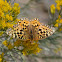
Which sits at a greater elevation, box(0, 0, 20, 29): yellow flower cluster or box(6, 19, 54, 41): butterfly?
box(0, 0, 20, 29): yellow flower cluster

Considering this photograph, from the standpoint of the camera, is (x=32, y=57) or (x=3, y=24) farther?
(x=32, y=57)

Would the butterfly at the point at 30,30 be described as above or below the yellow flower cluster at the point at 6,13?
below

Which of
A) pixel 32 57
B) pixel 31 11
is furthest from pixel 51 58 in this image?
pixel 31 11

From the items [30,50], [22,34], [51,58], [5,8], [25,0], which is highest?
[25,0]

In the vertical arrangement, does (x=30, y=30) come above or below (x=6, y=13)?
below

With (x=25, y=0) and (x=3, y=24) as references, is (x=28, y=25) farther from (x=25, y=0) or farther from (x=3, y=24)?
(x=25, y=0)

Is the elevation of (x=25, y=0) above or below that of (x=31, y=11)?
above

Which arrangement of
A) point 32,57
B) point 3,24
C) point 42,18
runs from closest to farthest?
1. point 3,24
2. point 32,57
3. point 42,18

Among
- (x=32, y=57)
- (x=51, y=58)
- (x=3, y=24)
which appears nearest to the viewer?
(x=3, y=24)
